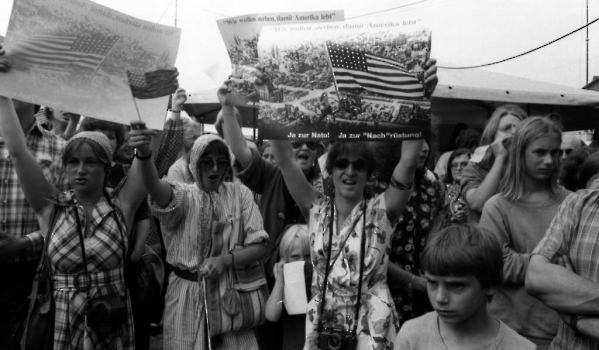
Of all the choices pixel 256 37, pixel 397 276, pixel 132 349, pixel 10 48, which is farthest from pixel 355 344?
pixel 10 48

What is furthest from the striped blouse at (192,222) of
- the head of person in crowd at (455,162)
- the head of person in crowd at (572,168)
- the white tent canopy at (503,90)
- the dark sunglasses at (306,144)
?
the white tent canopy at (503,90)

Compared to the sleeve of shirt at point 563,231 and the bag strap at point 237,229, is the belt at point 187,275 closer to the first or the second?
the bag strap at point 237,229

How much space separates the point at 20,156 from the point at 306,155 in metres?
2.18

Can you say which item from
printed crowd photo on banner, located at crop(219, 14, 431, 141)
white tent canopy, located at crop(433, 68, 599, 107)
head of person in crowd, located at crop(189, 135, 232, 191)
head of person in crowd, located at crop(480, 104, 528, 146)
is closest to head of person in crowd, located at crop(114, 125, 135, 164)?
head of person in crowd, located at crop(189, 135, 232, 191)

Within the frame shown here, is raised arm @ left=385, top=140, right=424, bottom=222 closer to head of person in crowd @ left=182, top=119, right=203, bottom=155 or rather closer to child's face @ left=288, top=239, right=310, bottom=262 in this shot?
child's face @ left=288, top=239, right=310, bottom=262

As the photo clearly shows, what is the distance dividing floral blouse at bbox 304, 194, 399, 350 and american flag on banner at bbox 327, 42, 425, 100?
2.09 ft

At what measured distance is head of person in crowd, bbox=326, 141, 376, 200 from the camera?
3303mm

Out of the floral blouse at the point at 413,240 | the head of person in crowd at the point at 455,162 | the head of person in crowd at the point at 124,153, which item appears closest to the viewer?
the floral blouse at the point at 413,240

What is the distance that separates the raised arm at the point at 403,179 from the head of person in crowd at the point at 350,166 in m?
0.17

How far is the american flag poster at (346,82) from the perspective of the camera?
294 cm

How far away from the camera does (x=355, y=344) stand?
10.0 ft

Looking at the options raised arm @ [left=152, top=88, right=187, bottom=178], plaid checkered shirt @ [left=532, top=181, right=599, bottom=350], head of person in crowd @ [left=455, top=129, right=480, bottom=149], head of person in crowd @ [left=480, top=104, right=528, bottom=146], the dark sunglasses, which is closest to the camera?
plaid checkered shirt @ [left=532, top=181, right=599, bottom=350]

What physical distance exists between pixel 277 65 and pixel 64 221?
157 centimetres

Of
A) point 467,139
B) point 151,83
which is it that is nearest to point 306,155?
point 151,83
